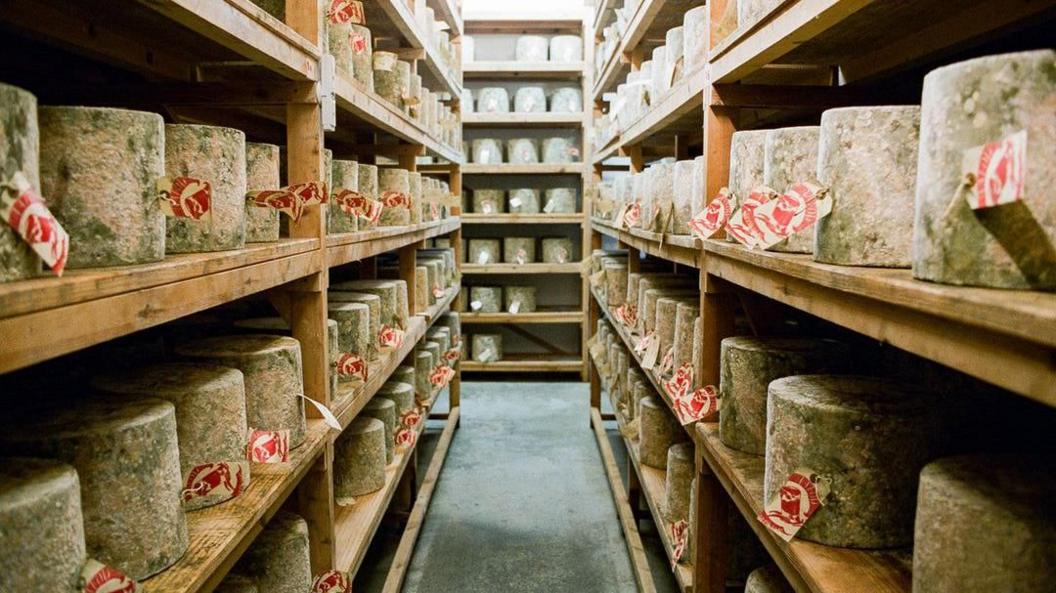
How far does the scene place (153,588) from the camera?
111cm

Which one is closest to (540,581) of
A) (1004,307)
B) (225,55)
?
(225,55)

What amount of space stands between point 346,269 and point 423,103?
3.02 feet

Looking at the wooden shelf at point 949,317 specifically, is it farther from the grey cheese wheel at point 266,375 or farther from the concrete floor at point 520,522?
the concrete floor at point 520,522

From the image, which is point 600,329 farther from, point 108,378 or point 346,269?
point 108,378

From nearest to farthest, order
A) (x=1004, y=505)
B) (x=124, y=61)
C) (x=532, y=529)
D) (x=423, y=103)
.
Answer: (x=1004, y=505) → (x=124, y=61) → (x=532, y=529) → (x=423, y=103)

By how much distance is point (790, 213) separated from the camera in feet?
4.08

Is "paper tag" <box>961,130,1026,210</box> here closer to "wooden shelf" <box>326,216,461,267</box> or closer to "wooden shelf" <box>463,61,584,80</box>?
"wooden shelf" <box>326,216,461,267</box>

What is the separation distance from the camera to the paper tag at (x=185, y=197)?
1.12m

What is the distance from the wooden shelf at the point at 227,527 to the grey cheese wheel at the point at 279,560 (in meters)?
0.18

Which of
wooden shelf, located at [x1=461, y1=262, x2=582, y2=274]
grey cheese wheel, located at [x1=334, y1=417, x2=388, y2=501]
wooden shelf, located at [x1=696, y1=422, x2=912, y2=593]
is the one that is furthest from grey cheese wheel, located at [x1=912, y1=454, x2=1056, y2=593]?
wooden shelf, located at [x1=461, y1=262, x2=582, y2=274]

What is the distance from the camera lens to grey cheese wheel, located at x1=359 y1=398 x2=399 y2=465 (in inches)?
110

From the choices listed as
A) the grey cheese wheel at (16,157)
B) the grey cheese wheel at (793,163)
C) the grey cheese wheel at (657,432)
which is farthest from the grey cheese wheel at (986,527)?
the grey cheese wheel at (657,432)

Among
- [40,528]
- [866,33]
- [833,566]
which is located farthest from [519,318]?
[40,528]

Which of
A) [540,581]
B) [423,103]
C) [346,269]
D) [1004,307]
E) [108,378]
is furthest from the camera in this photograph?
[346,269]
